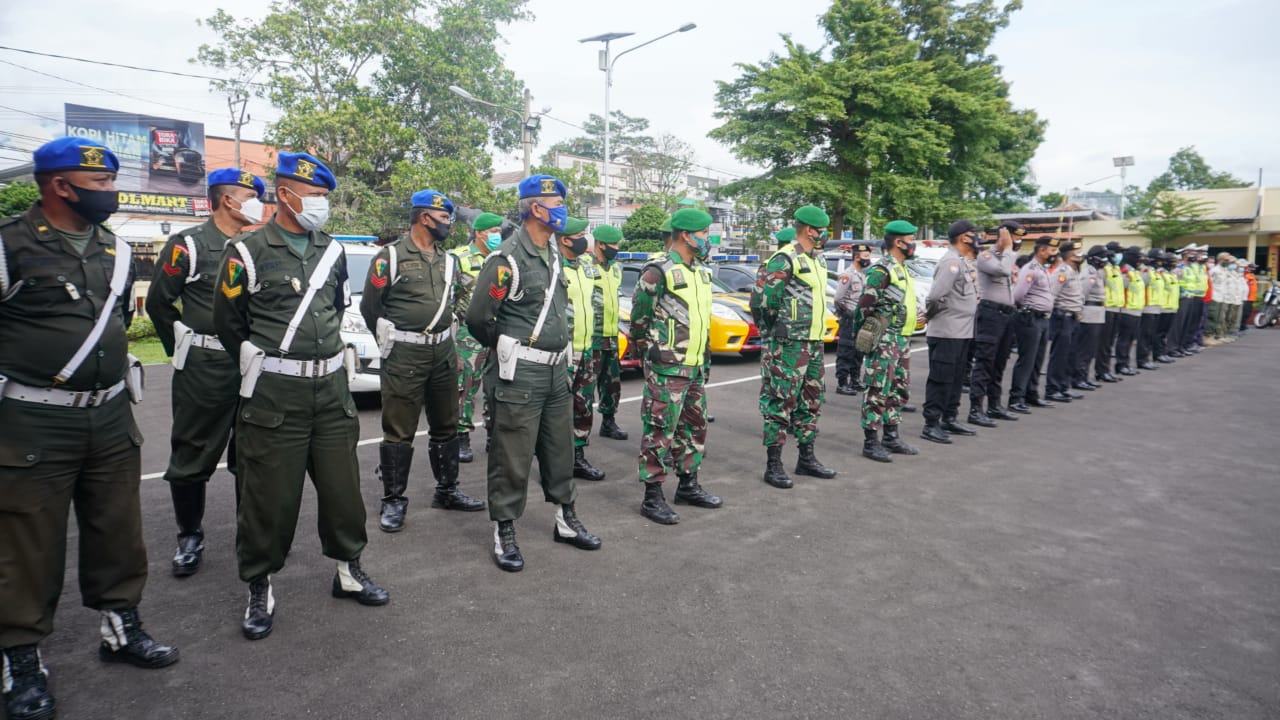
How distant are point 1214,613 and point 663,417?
3.06m

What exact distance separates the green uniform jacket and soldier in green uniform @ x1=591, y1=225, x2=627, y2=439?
3987mm

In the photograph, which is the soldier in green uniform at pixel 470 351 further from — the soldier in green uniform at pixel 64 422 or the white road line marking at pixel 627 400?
the soldier in green uniform at pixel 64 422

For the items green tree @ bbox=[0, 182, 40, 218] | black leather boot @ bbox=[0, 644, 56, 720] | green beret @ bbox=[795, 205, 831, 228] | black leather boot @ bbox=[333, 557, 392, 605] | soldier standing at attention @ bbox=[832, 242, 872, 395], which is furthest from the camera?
green tree @ bbox=[0, 182, 40, 218]

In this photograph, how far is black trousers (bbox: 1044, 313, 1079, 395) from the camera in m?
9.42

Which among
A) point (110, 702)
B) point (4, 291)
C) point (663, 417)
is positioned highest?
point (4, 291)

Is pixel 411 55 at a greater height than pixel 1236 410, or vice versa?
pixel 411 55

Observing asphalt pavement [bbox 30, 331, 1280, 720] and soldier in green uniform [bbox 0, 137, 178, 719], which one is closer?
soldier in green uniform [bbox 0, 137, 178, 719]

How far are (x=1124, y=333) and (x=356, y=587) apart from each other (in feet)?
39.1

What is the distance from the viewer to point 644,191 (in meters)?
52.4

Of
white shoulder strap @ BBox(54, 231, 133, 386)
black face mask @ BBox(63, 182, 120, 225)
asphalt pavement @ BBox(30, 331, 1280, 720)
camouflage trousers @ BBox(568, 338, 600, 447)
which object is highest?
black face mask @ BBox(63, 182, 120, 225)

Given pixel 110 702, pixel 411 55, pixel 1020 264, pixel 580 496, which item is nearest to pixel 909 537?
pixel 580 496

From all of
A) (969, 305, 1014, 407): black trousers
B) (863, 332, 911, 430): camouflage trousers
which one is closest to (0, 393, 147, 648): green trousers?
(863, 332, 911, 430): camouflage trousers

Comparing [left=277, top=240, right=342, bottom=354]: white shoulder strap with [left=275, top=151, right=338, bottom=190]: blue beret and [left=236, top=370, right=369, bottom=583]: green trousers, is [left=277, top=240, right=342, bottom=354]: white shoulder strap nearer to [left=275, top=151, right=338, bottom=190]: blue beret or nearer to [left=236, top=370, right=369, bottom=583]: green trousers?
[left=236, top=370, right=369, bottom=583]: green trousers

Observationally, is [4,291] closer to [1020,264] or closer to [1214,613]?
[1214,613]
